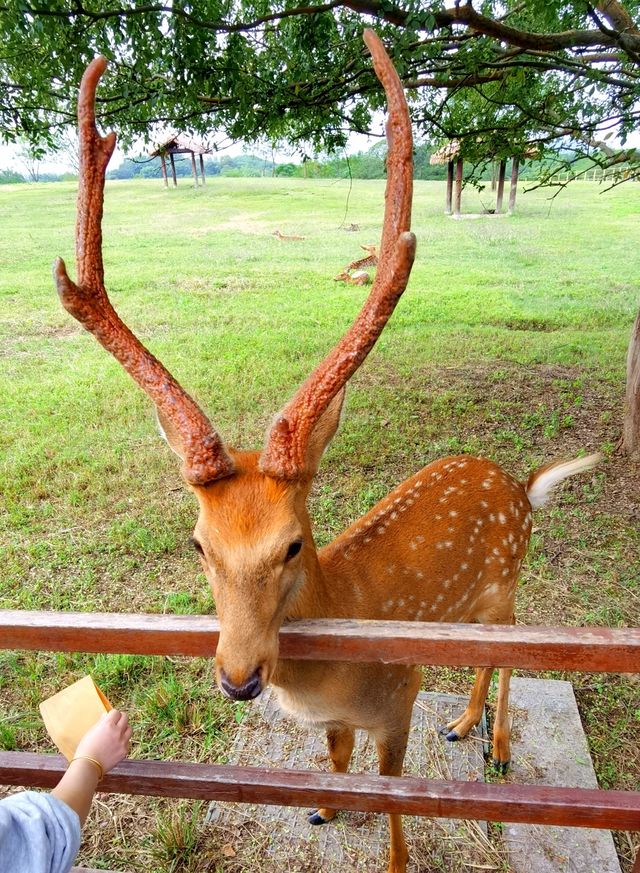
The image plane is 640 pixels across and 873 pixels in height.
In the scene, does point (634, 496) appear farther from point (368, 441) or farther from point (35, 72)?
point (35, 72)

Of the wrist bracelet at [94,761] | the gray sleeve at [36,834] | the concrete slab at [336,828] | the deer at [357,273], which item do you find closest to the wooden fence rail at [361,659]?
the wrist bracelet at [94,761]

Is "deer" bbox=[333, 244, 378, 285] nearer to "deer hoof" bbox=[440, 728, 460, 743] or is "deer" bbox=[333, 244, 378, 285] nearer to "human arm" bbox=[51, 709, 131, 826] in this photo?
"deer hoof" bbox=[440, 728, 460, 743]

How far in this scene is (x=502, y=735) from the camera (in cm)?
269

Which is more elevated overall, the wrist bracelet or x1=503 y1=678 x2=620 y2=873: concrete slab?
the wrist bracelet

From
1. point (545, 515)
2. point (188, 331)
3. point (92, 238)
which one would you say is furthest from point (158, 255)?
point (92, 238)

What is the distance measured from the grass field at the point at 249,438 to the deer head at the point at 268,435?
1.51 metres

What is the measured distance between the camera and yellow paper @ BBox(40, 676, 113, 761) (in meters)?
1.58

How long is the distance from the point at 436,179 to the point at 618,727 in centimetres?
3738

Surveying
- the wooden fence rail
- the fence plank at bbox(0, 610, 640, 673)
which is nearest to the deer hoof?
the wooden fence rail

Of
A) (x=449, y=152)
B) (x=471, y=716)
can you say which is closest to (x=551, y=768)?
(x=471, y=716)

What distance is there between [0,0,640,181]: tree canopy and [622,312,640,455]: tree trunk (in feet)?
4.64

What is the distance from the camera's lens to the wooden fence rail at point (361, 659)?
144 cm

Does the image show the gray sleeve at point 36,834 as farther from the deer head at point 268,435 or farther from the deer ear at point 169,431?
the deer ear at point 169,431

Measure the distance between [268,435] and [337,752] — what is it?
1.56 meters
